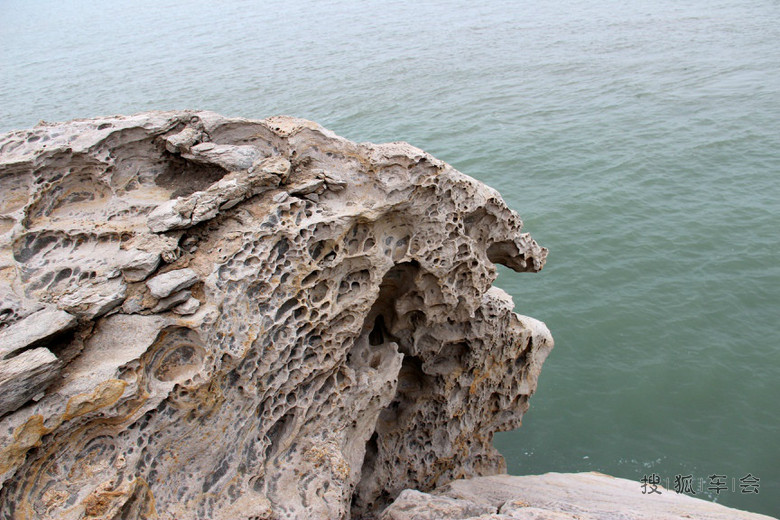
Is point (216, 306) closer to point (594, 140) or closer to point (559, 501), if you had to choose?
point (559, 501)

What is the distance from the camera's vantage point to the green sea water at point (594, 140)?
9.31m

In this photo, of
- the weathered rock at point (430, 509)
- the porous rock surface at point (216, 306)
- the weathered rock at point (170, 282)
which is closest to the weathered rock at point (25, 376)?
the porous rock surface at point (216, 306)

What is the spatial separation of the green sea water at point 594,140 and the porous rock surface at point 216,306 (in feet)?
12.3

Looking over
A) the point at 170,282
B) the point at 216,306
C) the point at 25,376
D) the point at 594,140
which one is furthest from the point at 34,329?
the point at 594,140

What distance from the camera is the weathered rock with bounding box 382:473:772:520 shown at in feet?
17.0

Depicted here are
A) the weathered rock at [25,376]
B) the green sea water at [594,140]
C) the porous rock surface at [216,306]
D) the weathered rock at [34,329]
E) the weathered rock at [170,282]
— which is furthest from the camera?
the green sea water at [594,140]

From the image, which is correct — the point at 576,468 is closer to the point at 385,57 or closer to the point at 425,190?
the point at 425,190

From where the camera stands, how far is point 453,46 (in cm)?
2708

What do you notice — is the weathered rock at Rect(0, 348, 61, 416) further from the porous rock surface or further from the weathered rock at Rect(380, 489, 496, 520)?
the weathered rock at Rect(380, 489, 496, 520)

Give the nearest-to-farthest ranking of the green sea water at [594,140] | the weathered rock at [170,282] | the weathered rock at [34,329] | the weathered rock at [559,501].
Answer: the weathered rock at [34,329]
the weathered rock at [170,282]
the weathered rock at [559,501]
the green sea water at [594,140]

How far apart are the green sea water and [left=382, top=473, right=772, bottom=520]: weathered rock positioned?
2.14 feet

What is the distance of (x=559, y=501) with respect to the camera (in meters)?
5.95

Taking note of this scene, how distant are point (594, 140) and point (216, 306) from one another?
1443cm

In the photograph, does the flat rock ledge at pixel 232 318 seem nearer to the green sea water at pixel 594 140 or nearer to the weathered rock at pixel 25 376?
the weathered rock at pixel 25 376
